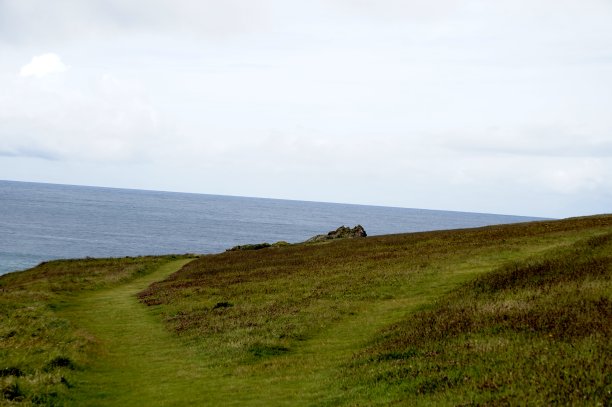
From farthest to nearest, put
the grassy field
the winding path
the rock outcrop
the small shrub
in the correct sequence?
the rock outcrop < the small shrub < the winding path < the grassy field

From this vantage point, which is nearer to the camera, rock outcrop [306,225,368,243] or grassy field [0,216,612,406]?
grassy field [0,216,612,406]

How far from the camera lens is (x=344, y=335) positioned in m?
25.3

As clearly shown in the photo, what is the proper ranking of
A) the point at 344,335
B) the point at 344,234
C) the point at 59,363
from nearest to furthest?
1. the point at 59,363
2. the point at 344,335
3. the point at 344,234

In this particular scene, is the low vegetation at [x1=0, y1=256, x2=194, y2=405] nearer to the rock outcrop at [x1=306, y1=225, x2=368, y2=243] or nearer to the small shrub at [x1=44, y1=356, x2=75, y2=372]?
the small shrub at [x1=44, y1=356, x2=75, y2=372]

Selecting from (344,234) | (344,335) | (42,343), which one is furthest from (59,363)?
(344,234)

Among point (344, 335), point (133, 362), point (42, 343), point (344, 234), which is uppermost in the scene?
point (344, 234)

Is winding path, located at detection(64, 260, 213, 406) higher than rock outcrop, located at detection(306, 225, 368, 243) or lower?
lower

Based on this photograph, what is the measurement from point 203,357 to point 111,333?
874cm

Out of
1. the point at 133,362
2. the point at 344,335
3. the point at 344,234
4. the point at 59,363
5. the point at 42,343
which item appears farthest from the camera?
the point at 344,234

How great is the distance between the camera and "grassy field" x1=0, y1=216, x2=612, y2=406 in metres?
13.8

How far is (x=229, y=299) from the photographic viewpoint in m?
38.4

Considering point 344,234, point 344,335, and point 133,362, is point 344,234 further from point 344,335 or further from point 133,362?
point 133,362

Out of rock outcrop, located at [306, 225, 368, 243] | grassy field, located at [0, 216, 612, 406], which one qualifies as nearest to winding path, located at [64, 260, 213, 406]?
grassy field, located at [0, 216, 612, 406]

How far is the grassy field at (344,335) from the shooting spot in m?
13.8
